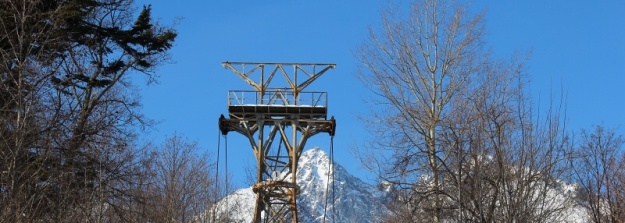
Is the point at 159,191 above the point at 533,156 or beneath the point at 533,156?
above

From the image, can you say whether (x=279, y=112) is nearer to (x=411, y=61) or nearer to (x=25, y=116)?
(x=411, y=61)

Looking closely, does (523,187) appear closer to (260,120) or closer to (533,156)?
(533,156)

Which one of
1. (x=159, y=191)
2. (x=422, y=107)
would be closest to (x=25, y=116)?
(x=422, y=107)

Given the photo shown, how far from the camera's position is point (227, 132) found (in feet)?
110

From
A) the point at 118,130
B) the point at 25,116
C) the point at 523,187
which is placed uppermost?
the point at 118,130

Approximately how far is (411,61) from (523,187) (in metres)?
11.3

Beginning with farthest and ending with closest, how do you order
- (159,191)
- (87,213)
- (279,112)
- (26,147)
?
(159,191), (279,112), (87,213), (26,147)

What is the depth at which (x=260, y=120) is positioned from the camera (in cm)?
3328

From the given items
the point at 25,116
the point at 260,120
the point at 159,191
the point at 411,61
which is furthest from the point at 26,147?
the point at 159,191

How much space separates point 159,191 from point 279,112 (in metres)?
7.97

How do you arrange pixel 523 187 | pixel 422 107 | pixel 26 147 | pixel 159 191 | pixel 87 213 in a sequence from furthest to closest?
1. pixel 159 191
2. pixel 422 107
3. pixel 87 213
4. pixel 26 147
5. pixel 523 187

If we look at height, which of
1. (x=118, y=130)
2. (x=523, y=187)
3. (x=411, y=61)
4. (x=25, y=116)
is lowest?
(x=523, y=187)

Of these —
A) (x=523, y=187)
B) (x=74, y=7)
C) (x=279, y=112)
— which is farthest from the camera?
(x=279, y=112)

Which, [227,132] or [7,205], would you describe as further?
[227,132]
